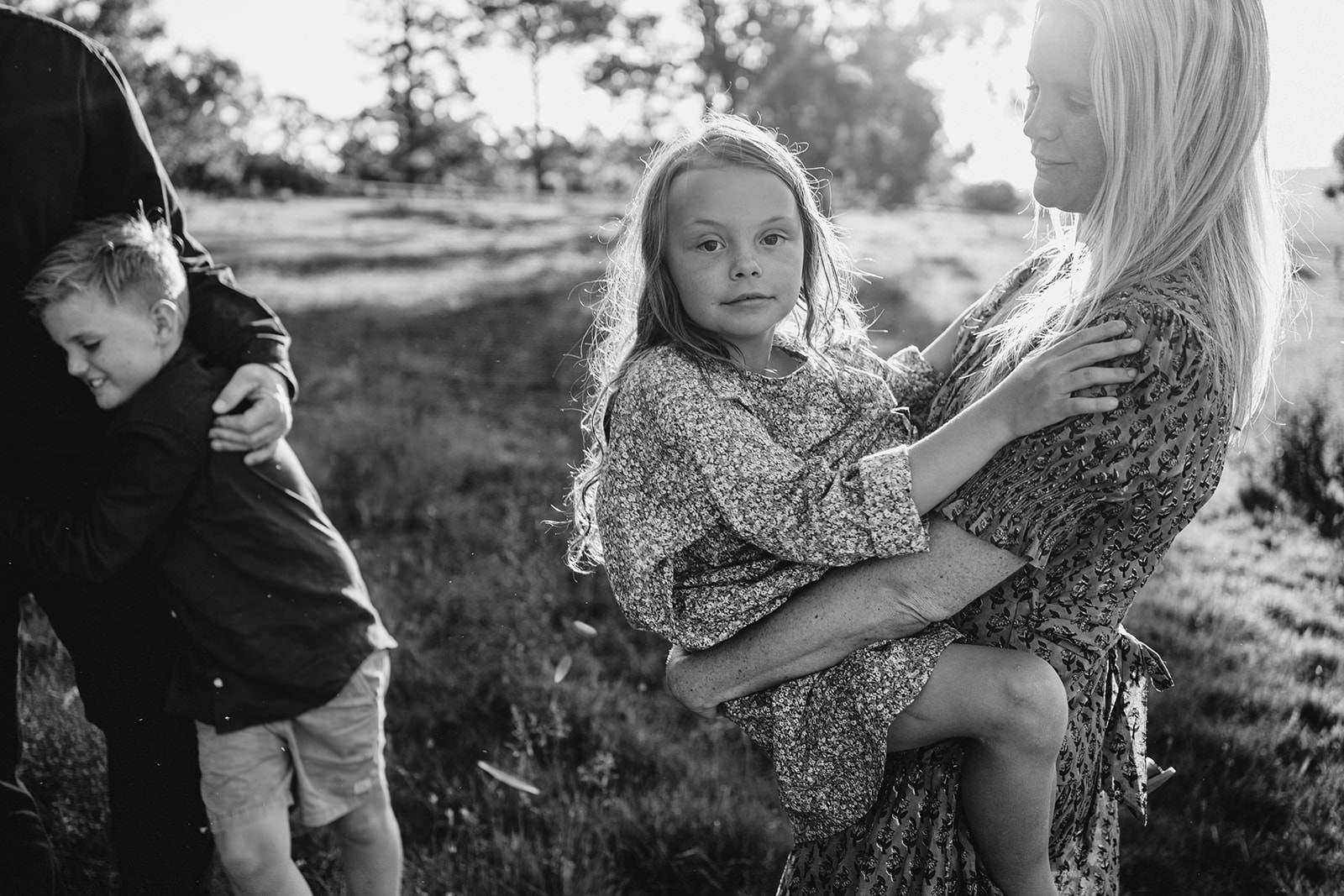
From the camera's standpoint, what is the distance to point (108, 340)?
2.25m

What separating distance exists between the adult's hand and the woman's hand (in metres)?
1.00

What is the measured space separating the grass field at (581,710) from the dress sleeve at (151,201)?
147 centimetres

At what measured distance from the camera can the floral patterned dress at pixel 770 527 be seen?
187 centimetres

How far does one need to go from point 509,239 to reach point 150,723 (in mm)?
17332

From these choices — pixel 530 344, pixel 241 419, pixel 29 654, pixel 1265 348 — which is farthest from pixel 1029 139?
pixel 530 344

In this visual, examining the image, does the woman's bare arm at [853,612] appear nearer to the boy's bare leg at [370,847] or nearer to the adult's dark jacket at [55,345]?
the boy's bare leg at [370,847]

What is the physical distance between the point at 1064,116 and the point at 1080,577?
0.80 metres

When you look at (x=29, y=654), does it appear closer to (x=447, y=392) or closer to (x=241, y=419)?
(x=241, y=419)

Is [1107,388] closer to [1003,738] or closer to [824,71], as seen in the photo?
[1003,738]

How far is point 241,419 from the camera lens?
230 cm

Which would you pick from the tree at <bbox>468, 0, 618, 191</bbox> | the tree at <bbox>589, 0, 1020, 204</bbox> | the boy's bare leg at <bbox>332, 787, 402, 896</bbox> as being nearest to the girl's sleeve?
the boy's bare leg at <bbox>332, 787, 402, 896</bbox>

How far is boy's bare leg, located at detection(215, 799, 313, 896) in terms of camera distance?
2.32 metres

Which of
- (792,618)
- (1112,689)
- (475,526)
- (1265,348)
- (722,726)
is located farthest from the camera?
(475,526)

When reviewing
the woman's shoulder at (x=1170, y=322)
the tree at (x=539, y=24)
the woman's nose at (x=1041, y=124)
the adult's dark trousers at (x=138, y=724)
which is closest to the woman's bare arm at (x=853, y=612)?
the woman's shoulder at (x=1170, y=322)
